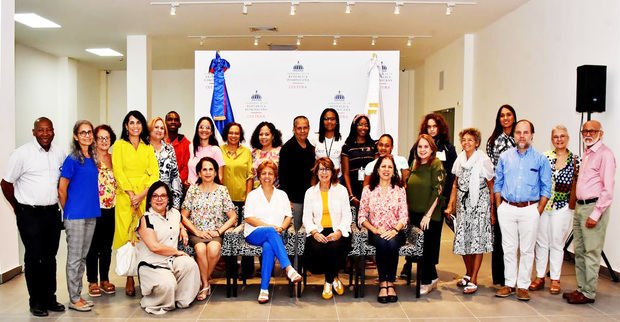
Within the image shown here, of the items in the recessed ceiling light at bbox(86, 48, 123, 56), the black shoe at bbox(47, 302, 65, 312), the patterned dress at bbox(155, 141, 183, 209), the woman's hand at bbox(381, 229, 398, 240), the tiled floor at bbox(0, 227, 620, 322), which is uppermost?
the recessed ceiling light at bbox(86, 48, 123, 56)

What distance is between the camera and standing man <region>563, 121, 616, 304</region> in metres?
4.00

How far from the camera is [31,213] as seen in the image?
3617 millimetres

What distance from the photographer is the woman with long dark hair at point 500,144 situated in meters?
4.52

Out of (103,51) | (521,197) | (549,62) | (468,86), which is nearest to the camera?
(521,197)

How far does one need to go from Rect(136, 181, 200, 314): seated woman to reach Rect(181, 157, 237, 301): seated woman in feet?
0.66

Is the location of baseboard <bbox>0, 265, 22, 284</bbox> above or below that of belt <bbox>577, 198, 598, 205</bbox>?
below

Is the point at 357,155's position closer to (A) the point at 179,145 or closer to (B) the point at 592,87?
(A) the point at 179,145

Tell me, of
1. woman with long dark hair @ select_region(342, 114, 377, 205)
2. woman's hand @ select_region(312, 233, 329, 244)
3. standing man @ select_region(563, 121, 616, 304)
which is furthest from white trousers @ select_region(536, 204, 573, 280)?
woman's hand @ select_region(312, 233, 329, 244)

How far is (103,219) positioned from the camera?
165 inches

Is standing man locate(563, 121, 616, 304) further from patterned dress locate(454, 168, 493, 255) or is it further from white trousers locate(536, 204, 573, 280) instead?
patterned dress locate(454, 168, 493, 255)

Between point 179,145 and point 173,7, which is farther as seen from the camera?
point 173,7

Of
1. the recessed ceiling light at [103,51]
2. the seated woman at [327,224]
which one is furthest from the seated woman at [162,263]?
the recessed ceiling light at [103,51]

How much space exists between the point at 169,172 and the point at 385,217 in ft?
6.25

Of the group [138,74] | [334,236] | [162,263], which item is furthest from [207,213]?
[138,74]
